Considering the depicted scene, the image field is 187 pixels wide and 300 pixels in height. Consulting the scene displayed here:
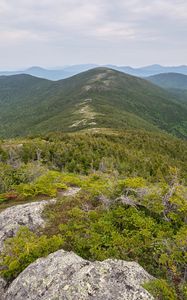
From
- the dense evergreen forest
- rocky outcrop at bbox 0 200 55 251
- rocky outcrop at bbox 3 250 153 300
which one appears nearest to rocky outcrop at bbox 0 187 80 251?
rocky outcrop at bbox 0 200 55 251

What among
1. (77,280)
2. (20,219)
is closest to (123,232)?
(77,280)

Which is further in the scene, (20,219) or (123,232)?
(20,219)

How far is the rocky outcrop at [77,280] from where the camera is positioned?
38.3 ft

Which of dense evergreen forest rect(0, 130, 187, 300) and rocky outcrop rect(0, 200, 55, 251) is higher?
dense evergreen forest rect(0, 130, 187, 300)

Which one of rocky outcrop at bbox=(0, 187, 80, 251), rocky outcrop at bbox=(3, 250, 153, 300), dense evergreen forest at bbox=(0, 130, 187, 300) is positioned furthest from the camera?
rocky outcrop at bbox=(0, 187, 80, 251)

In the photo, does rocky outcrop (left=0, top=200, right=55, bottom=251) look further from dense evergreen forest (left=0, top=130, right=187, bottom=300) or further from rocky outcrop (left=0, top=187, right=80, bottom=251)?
dense evergreen forest (left=0, top=130, right=187, bottom=300)

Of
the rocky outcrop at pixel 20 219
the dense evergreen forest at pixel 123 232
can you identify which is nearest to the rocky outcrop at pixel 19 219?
the rocky outcrop at pixel 20 219

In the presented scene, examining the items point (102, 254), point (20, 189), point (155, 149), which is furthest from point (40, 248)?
point (155, 149)

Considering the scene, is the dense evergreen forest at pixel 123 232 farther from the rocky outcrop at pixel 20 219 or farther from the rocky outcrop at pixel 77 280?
the rocky outcrop at pixel 77 280

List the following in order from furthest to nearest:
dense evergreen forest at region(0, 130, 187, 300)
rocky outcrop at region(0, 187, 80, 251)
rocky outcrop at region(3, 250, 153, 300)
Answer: rocky outcrop at region(0, 187, 80, 251), dense evergreen forest at region(0, 130, 187, 300), rocky outcrop at region(3, 250, 153, 300)

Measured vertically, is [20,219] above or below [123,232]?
below

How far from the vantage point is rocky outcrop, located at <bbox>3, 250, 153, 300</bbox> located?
11672mm

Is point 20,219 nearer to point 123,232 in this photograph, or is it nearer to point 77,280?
point 123,232

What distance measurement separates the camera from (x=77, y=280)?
12375mm
